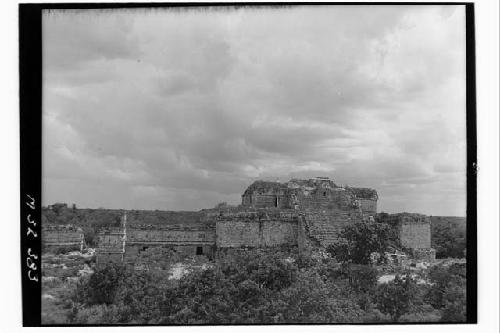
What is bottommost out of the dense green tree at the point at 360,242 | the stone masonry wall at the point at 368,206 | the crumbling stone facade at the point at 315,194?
the dense green tree at the point at 360,242

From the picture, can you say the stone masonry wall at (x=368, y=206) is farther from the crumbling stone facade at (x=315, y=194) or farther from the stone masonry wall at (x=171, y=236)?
the stone masonry wall at (x=171, y=236)

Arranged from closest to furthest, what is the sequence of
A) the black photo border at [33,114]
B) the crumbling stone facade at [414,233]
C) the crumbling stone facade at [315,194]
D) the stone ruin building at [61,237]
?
the black photo border at [33,114] → the stone ruin building at [61,237] → the crumbling stone facade at [315,194] → the crumbling stone facade at [414,233]

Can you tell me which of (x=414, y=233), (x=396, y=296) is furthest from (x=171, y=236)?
(x=414, y=233)

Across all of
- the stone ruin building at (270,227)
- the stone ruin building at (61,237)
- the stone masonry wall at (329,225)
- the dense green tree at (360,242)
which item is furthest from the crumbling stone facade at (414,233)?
the stone ruin building at (61,237)

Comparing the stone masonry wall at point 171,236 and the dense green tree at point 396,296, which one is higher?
the stone masonry wall at point 171,236

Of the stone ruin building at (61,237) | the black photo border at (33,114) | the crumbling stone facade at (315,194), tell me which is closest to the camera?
the black photo border at (33,114)

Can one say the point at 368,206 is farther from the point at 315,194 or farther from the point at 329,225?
the point at 315,194

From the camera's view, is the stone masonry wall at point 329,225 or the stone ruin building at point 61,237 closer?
the stone ruin building at point 61,237
